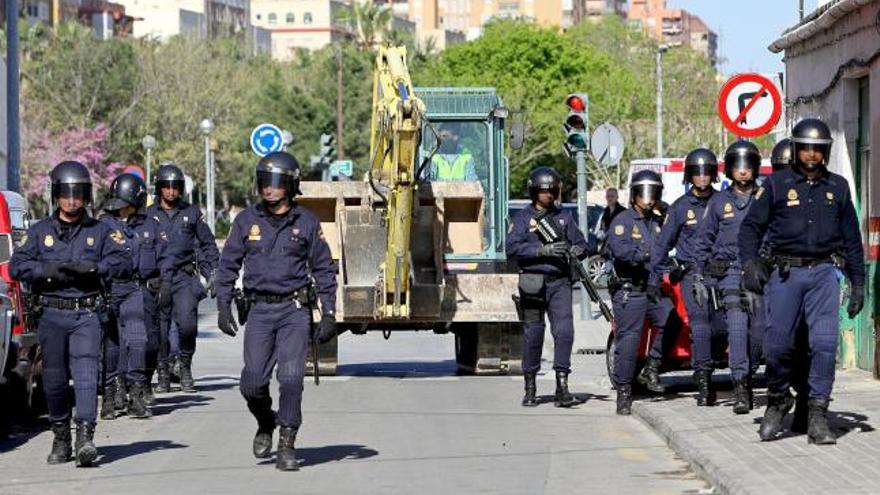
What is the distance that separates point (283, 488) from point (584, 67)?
9387cm

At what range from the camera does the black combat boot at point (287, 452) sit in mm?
12945

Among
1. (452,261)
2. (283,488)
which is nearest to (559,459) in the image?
(283,488)

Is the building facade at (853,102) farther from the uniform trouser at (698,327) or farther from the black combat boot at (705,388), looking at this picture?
the black combat boot at (705,388)

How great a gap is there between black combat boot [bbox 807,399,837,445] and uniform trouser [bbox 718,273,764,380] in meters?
2.54

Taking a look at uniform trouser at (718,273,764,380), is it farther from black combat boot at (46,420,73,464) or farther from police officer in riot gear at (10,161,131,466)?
black combat boot at (46,420,73,464)

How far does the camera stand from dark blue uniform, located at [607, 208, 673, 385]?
16.6 metres

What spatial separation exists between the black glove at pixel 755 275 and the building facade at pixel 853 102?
15.8ft

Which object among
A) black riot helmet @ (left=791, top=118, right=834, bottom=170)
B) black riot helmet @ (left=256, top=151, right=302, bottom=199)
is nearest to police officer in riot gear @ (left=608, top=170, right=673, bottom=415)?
black riot helmet @ (left=791, top=118, right=834, bottom=170)

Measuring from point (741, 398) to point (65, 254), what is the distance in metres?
5.12

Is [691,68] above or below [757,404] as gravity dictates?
above

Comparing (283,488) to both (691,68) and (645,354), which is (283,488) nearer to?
(645,354)

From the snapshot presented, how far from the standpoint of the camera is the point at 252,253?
13.2 metres

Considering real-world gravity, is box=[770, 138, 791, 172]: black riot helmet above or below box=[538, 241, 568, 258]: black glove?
above

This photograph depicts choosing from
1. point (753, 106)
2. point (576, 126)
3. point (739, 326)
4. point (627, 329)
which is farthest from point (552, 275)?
point (576, 126)
